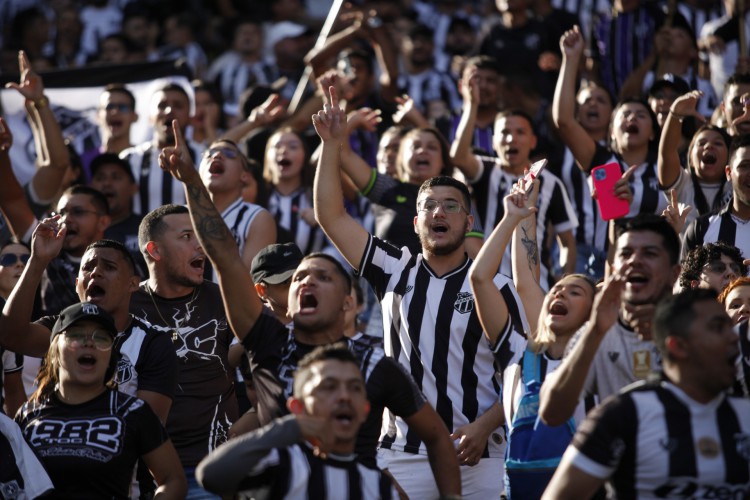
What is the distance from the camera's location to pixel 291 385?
17.5 feet

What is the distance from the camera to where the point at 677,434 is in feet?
14.8

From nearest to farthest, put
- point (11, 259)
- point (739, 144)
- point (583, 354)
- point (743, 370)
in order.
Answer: point (583, 354) < point (743, 370) < point (739, 144) < point (11, 259)

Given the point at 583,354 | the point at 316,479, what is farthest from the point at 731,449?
the point at 316,479

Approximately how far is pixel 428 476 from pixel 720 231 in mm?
2570

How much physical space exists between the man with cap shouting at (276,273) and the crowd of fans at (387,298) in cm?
2

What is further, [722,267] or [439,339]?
[722,267]

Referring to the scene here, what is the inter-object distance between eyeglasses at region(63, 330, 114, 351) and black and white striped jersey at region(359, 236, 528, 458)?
152cm

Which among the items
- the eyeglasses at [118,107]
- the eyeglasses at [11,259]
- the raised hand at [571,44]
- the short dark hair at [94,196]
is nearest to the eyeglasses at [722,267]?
the raised hand at [571,44]

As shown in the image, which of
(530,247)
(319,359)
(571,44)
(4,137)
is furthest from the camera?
(571,44)

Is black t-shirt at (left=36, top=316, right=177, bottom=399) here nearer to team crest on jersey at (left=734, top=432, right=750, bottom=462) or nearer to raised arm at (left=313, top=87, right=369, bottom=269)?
raised arm at (left=313, top=87, right=369, bottom=269)

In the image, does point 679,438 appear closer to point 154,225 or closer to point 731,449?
point 731,449

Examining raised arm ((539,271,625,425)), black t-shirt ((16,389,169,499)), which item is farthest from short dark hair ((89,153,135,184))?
raised arm ((539,271,625,425))

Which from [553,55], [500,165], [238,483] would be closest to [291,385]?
[238,483]

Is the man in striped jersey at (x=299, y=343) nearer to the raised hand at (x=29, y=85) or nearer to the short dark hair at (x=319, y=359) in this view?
the short dark hair at (x=319, y=359)
